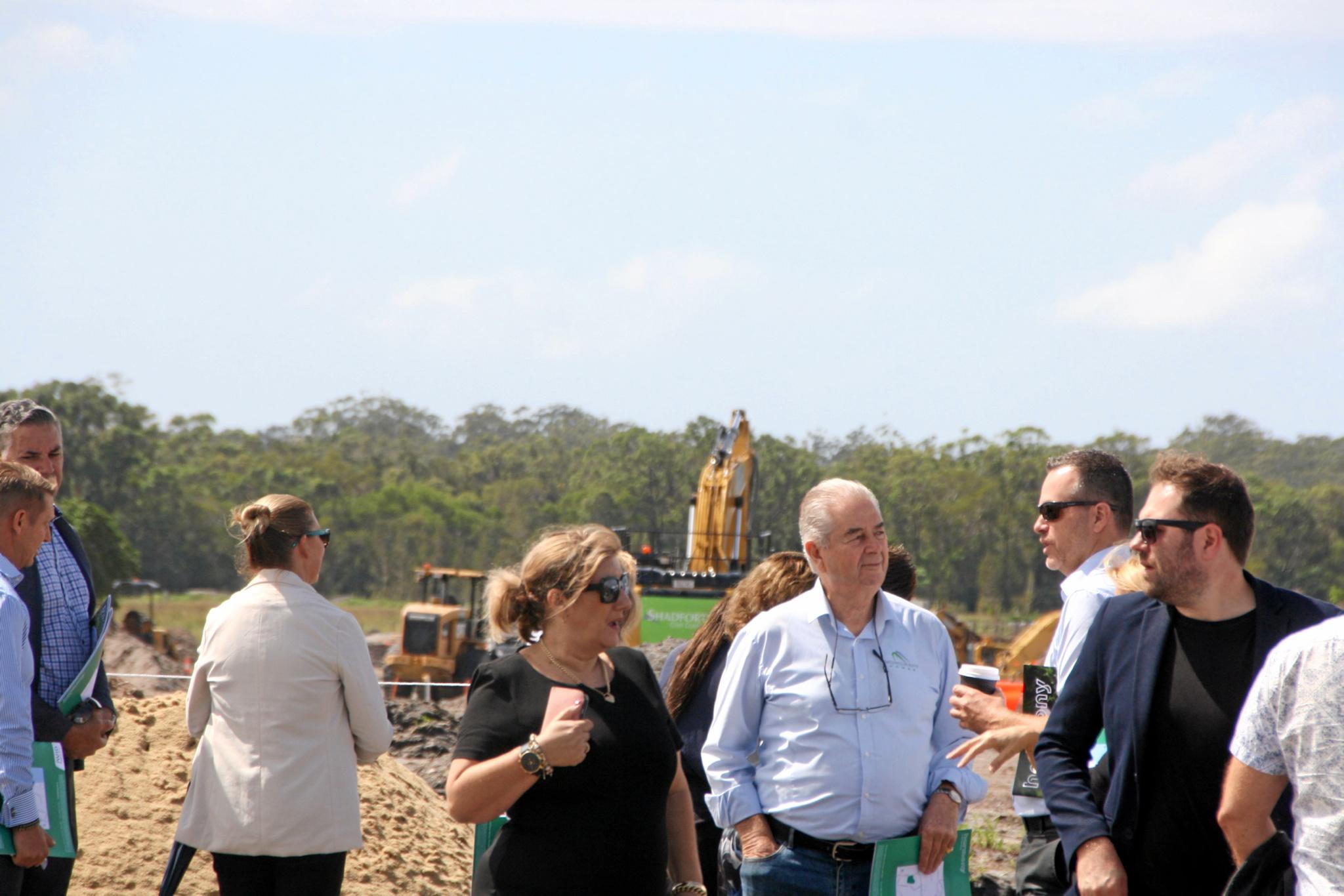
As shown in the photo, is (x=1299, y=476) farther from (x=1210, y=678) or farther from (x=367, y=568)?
(x=1210, y=678)

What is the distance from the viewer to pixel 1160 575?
3.32 m

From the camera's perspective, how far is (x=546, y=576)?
11.2ft

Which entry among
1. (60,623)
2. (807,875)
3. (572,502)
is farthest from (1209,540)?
(572,502)

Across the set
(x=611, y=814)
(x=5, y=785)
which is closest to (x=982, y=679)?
(x=611, y=814)

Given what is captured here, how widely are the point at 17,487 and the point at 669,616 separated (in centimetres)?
1687

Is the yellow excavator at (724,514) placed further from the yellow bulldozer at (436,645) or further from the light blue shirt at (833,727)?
the light blue shirt at (833,727)

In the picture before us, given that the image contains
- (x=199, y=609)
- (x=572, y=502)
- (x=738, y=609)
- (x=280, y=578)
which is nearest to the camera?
(x=280, y=578)

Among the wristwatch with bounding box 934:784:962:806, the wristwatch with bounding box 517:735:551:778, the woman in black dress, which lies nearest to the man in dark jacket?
the woman in black dress

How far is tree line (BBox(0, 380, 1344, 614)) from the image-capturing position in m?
64.7

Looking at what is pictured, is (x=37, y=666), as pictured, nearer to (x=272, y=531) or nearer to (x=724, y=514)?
(x=272, y=531)

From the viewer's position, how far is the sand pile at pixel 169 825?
6059 millimetres

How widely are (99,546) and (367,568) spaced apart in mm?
33502

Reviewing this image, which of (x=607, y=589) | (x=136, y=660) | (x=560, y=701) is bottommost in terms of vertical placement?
(x=136, y=660)

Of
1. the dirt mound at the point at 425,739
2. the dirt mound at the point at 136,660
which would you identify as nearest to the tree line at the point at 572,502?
the dirt mound at the point at 136,660
